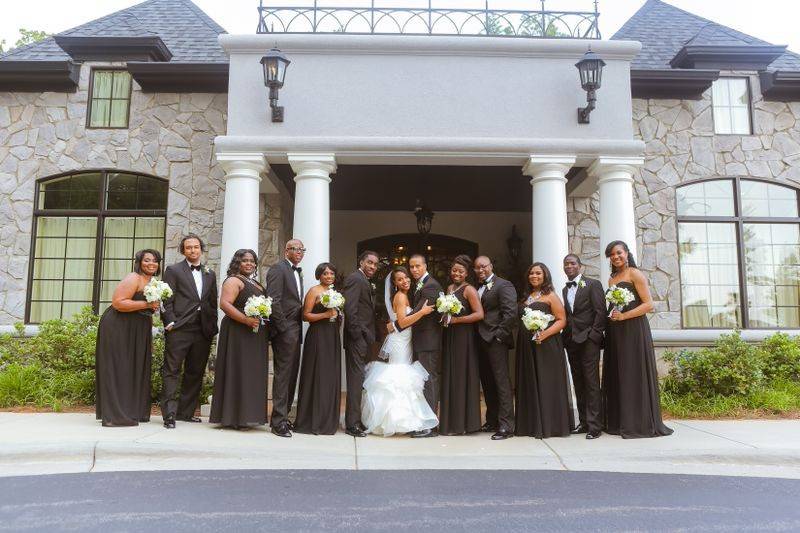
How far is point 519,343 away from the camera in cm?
698

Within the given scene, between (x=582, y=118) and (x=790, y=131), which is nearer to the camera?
(x=582, y=118)

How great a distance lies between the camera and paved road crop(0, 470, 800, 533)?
3.82 m

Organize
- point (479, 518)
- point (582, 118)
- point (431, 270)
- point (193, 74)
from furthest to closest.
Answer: point (431, 270) < point (193, 74) < point (582, 118) < point (479, 518)

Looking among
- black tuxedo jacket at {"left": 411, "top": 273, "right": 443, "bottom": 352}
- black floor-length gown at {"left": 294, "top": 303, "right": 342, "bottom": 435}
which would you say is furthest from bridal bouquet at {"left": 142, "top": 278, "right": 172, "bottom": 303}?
black tuxedo jacket at {"left": 411, "top": 273, "right": 443, "bottom": 352}

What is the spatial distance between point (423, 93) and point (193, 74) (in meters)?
4.04

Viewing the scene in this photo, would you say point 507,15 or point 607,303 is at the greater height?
point 507,15

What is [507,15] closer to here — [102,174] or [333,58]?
[333,58]

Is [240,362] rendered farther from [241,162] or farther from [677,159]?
[677,159]

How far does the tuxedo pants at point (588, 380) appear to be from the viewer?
6.66 metres

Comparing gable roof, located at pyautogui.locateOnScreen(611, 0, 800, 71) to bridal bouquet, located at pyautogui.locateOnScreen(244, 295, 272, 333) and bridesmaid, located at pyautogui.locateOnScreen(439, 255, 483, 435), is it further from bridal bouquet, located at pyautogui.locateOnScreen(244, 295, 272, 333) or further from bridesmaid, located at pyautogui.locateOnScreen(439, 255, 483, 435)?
bridal bouquet, located at pyautogui.locateOnScreen(244, 295, 272, 333)

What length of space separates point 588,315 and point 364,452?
9.46 feet

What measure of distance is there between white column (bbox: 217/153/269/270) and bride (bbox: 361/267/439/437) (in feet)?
7.67

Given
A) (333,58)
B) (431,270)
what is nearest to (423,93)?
(333,58)

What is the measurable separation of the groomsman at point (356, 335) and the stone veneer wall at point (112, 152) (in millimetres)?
4073
